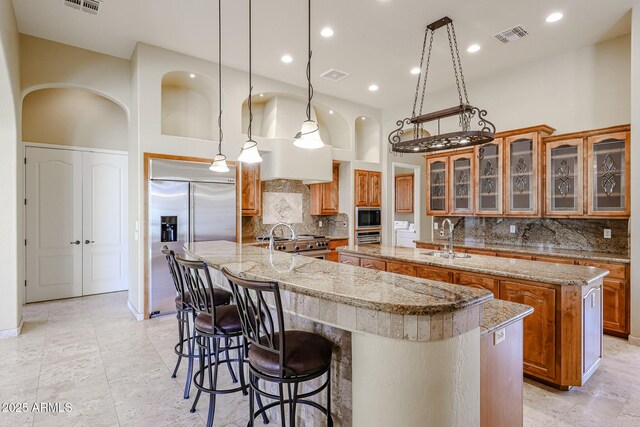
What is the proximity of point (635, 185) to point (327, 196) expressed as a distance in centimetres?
432

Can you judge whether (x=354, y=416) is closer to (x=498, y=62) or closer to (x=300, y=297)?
(x=300, y=297)

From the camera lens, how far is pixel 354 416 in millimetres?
1587

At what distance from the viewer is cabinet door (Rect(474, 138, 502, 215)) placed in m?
4.95

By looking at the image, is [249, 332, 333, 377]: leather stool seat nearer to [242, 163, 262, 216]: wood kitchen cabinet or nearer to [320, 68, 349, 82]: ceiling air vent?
[242, 163, 262, 216]: wood kitchen cabinet

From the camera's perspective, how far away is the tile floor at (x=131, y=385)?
2385 millimetres

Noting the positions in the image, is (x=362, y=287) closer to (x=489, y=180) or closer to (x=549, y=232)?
(x=489, y=180)

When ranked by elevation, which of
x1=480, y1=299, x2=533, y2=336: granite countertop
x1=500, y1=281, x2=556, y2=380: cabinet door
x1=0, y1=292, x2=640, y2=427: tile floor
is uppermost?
x1=480, y1=299, x2=533, y2=336: granite countertop

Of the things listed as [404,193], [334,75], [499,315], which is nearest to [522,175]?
[334,75]

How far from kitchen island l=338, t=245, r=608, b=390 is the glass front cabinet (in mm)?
2258

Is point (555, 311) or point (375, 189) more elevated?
point (375, 189)

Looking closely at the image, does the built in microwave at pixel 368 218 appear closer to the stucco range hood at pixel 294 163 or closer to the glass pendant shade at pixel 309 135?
the stucco range hood at pixel 294 163

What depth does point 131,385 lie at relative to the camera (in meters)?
2.83

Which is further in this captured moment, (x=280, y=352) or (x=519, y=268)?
(x=519, y=268)

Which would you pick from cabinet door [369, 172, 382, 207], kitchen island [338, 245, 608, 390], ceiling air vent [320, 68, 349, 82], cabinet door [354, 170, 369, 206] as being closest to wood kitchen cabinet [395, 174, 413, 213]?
cabinet door [369, 172, 382, 207]
